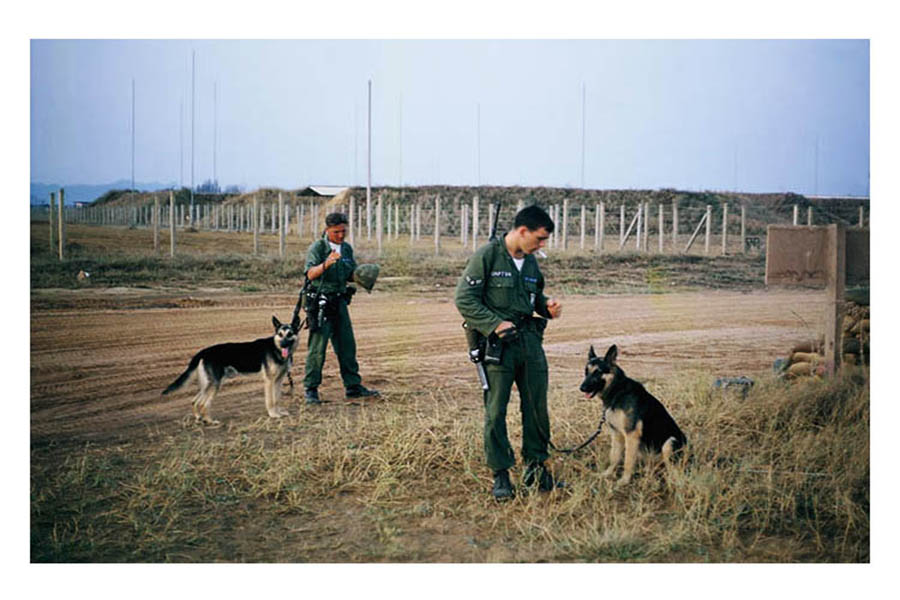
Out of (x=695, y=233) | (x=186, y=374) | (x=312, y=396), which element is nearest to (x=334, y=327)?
(x=312, y=396)

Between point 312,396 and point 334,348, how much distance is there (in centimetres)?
44

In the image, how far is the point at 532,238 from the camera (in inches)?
196

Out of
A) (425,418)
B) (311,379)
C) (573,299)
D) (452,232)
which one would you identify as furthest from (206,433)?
(452,232)

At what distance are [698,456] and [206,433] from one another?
3441mm

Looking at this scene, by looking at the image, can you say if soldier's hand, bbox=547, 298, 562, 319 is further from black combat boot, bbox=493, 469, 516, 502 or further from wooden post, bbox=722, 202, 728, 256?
wooden post, bbox=722, 202, 728, 256

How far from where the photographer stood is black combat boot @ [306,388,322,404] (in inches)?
288

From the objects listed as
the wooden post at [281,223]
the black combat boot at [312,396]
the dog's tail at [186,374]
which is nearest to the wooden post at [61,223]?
the dog's tail at [186,374]

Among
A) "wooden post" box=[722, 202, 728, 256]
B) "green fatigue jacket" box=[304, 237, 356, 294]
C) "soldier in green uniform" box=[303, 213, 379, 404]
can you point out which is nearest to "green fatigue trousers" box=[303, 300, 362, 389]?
"soldier in green uniform" box=[303, 213, 379, 404]

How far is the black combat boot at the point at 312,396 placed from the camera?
7320mm

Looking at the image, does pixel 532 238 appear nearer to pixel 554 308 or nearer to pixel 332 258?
pixel 554 308

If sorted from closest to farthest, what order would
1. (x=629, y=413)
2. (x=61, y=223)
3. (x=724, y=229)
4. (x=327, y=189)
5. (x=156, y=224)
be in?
(x=629, y=413)
(x=61, y=223)
(x=156, y=224)
(x=327, y=189)
(x=724, y=229)

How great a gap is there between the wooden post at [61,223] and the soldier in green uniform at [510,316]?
136 inches

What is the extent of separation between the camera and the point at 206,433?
21.1 feet

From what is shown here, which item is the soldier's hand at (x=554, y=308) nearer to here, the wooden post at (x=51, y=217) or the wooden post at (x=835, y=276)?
the wooden post at (x=835, y=276)
